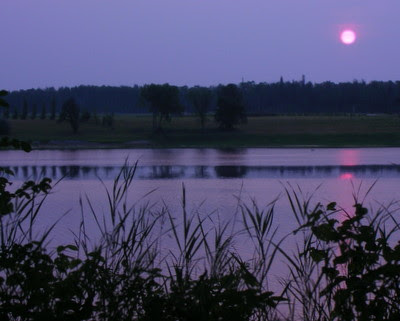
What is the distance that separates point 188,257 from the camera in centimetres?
562

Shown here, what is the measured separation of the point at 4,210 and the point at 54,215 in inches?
441

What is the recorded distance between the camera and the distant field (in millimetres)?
67469

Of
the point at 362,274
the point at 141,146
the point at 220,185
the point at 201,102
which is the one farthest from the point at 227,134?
the point at 362,274

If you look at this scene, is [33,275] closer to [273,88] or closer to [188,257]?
[188,257]

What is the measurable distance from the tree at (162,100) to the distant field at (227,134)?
1419mm

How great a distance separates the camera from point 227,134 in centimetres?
7325

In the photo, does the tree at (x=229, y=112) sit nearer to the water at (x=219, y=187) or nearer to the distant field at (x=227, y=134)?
the distant field at (x=227, y=134)

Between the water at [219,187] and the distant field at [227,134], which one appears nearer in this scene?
the water at [219,187]

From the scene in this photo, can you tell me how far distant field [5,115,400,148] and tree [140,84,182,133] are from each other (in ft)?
4.66

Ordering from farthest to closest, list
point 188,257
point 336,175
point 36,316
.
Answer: point 336,175
point 188,257
point 36,316

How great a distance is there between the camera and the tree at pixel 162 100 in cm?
7821

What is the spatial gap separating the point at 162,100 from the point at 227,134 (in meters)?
9.31

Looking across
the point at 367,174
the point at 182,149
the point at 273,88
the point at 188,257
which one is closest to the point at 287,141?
the point at 182,149

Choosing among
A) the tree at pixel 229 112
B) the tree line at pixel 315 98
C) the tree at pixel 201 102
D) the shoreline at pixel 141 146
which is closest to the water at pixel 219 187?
the shoreline at pixel 141 146
